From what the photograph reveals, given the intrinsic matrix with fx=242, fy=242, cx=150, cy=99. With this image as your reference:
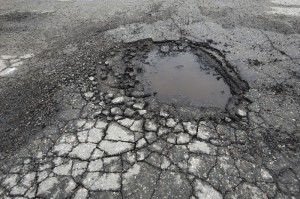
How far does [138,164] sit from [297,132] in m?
1.87

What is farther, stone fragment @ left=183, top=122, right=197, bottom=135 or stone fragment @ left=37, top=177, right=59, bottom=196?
stone fragment @ left=183, top=122, right=197, bottom=135

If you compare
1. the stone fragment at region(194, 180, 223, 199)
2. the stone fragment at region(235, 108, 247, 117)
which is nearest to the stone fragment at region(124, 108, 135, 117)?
the stone fragment at region(194, 180, 223, 199)

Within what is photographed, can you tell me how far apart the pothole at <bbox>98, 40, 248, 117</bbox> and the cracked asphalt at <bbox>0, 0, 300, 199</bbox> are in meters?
0.03

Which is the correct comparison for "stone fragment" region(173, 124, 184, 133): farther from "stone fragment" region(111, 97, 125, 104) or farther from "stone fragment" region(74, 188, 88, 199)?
"stone fragment" region(74, 188, 88, 199)

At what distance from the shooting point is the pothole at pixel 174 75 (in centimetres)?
334

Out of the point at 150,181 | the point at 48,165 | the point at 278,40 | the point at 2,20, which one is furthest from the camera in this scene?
the point at 2,20

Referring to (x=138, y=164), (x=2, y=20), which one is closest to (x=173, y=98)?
(x=138, y=164)

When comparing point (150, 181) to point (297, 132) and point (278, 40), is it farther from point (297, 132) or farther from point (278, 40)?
point (278, 40)

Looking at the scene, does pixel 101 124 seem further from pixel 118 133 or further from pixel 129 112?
pixel 129 112

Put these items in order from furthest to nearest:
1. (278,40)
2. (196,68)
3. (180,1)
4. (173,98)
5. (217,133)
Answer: (180,1) → (278,40) → (196,68) → (173,98) → (217,133)

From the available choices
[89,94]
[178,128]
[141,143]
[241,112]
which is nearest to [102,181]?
[141,143]

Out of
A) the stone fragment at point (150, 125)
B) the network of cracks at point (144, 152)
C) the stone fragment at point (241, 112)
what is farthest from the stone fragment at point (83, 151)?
the stone fragment at point (241, 112)

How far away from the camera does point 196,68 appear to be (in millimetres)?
3877

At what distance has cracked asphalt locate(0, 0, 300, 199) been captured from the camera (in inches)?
92.9
